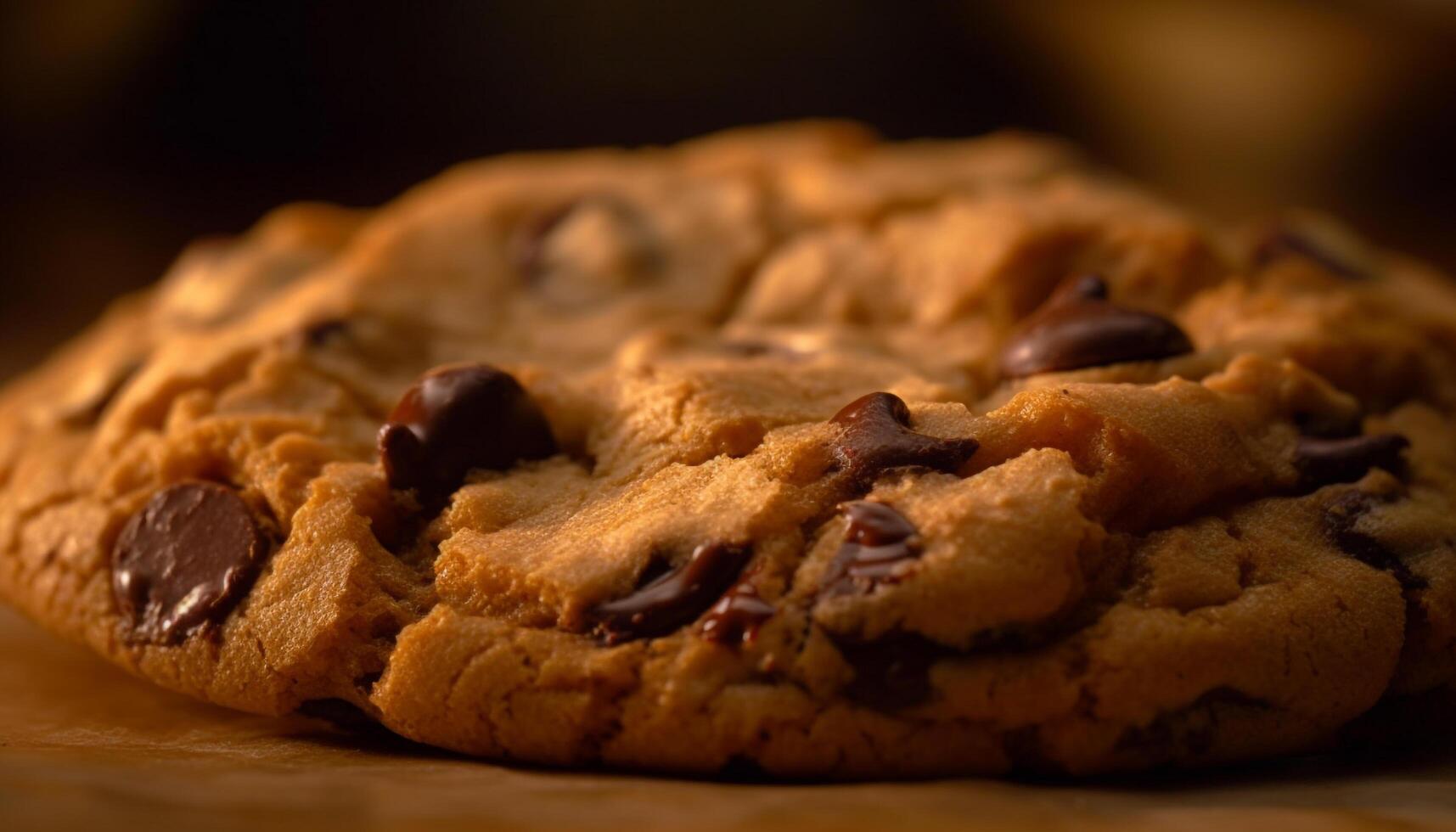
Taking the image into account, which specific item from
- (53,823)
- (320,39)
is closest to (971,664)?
(53,823)

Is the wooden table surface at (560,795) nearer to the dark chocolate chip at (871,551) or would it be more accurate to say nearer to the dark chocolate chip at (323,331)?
the dark chocolate chip at (871,551)

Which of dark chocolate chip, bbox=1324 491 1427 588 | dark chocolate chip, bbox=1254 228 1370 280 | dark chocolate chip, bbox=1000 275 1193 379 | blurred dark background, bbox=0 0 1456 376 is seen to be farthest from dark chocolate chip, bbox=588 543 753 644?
blurred dark background, bbox=0 0 1456 376

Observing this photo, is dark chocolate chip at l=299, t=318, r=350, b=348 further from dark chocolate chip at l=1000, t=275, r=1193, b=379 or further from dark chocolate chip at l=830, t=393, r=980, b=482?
dark chocolate chip at l=1000, t=275, r=1193, b=379

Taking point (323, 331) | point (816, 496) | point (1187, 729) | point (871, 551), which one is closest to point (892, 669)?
point (871, 551)

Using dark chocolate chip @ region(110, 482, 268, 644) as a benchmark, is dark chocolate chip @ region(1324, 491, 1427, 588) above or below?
above

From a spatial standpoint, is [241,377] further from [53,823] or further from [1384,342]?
[1384,342]

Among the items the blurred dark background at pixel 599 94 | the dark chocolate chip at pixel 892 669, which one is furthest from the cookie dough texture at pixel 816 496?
the blurred dark background at pixel 599 94
